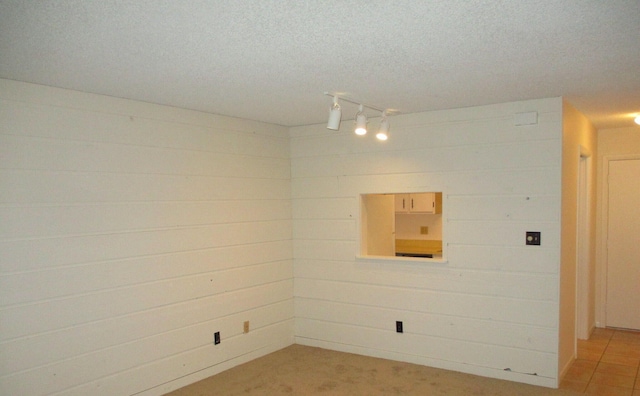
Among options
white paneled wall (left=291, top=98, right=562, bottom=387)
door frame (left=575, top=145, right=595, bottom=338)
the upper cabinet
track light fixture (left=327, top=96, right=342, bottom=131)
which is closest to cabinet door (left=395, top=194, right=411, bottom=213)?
the upper cabinet

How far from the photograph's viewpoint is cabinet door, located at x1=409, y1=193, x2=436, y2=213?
6.96 m

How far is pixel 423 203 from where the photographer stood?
7.02 m

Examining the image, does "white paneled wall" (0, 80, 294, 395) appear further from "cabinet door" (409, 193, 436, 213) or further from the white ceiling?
"cabinet door" (409, 193, 436, 213)

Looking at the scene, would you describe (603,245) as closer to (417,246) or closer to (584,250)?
(584,250)

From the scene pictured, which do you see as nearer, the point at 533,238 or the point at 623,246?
the point at 533,238

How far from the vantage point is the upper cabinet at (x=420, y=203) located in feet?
22.9

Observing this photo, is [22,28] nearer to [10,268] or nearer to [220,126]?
[10,268]

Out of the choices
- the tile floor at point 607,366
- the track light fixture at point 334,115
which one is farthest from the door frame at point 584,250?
the track light fixture at point 334,115

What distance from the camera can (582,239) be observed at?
531 cm

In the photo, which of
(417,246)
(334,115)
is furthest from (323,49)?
(417,246)

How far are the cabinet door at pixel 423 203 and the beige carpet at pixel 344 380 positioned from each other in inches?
113

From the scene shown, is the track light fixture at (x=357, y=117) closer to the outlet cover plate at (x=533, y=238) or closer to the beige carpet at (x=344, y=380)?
the outlet cover plate at (x=533, y=238)

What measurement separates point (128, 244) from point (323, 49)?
2.32m

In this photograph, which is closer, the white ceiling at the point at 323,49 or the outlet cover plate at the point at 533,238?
the white ceiling at the point at 323,49
